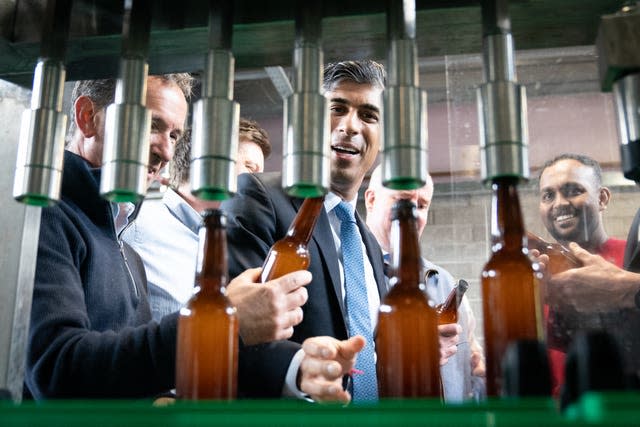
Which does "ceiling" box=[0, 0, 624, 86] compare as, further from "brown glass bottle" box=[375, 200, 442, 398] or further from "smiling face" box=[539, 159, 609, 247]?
"smiling face" box=[539, 159, 609, 247]

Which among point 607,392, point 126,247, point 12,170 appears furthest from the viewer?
point 126,247

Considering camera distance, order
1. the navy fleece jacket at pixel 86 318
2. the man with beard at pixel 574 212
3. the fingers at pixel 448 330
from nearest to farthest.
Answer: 1. the navy fleece jacket at pixel 86 318
2. the fingers at pixel 448 330
3. the man with beard at pixel 574 212

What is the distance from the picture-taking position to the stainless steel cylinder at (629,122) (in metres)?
0.57

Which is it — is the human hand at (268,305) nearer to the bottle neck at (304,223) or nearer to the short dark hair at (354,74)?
the bottle neck at (304,223)

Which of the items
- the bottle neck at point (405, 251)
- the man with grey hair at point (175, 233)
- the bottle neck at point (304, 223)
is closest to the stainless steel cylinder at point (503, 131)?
the bottle neck at point (405, 251)

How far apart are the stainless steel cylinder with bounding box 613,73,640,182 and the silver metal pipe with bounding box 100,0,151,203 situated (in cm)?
42

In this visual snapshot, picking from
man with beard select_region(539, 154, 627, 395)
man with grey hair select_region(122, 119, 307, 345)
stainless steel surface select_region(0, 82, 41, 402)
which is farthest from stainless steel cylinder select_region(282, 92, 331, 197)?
man with grey hair select_region(122, 119, 307, 345)

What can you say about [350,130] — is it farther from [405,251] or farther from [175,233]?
[175,233]

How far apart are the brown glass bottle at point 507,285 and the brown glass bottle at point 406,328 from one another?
5 cm

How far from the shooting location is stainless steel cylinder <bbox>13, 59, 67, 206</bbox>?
0.59 metres

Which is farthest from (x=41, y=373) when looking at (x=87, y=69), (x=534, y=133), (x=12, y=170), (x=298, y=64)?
(x=534, y=133)

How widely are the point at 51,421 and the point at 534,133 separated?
2.41 m

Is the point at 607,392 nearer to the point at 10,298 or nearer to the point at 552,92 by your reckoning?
the point at 10,298

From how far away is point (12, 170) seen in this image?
915 millimetres
